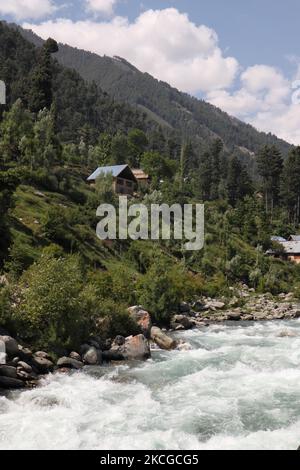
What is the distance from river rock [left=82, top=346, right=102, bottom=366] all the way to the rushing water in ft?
2.71

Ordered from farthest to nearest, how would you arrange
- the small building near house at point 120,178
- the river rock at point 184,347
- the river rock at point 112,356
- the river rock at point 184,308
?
the small building near house at point 120,178 → the river rock at point 184,308 → the river rock at point 184,347 → the river rock at point 112,356

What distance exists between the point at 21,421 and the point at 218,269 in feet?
183

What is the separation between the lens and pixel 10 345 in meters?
24.8

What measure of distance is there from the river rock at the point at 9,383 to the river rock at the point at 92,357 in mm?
5370

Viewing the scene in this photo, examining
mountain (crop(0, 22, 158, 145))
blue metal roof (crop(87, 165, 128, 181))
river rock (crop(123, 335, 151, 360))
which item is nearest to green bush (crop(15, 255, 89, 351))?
river rock (crop(123, 335, 151, 360))

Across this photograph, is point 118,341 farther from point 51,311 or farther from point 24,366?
point 24,366

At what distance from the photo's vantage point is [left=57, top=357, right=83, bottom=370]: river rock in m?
26.0

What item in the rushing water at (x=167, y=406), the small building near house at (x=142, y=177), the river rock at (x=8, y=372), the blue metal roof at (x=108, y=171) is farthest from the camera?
the small building near house at (x=142, y=177)

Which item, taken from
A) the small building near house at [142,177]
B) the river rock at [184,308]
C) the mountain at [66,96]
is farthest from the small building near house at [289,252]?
the mountain at [66,96]

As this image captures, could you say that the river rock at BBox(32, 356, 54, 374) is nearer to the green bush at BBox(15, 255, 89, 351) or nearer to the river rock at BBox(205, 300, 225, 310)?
the green bush at BBox(15, 255, 89, 351)

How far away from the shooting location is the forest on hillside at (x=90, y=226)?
29.1 m

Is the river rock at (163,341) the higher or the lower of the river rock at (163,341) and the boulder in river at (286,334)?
the higher

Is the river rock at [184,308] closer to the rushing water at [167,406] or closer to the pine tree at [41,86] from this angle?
the rushing water at [167,406]

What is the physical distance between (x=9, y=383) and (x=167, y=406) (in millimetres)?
7573
